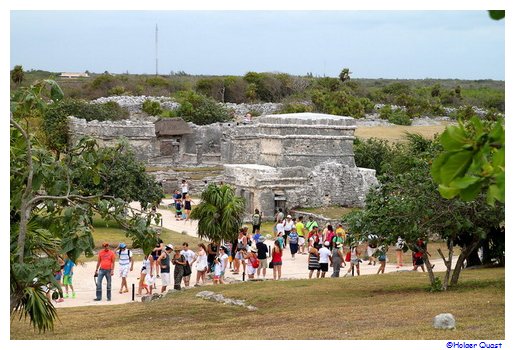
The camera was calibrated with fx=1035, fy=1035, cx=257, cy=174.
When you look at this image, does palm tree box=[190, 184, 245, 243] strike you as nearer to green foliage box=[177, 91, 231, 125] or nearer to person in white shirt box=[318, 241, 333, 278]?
person in white shirt box=[318, 241, 333, 278]

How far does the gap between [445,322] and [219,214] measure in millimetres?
10502

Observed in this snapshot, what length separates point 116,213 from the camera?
1037cm

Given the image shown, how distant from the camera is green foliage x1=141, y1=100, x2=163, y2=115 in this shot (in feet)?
186

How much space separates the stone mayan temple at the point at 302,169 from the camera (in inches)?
1238

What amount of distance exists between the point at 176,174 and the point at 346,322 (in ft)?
84.2

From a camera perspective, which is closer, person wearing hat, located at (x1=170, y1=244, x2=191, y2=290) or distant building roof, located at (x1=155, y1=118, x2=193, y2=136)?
person wearing hat, located at (x1=170, y1=244, x2=191, y2=290)

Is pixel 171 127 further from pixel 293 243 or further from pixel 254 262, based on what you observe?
pixel 254 262

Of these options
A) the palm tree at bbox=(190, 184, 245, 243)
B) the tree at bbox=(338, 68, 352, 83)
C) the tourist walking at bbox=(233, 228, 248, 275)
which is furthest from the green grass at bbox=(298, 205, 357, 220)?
the tree at bbox=(338, 68, 352, 83)

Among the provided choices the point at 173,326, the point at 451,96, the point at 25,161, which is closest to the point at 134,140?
the point at 173,326

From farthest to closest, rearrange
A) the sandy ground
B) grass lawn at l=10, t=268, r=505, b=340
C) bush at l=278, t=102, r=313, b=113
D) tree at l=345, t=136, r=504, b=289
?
bush at l=278, t=102, r=313, b=113
the sandy ground
tree at l=345, t=136, r=504, b=289
grass lawn at l=10, t=268, r=505, b=340

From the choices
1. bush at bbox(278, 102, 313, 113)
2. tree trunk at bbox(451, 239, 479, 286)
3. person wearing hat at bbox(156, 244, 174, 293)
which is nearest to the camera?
tree trunk at bbox(451, 239, 479, 286)

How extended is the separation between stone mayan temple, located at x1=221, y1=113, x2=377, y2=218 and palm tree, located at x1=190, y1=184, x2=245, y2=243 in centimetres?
875

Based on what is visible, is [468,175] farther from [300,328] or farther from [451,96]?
[451,96]

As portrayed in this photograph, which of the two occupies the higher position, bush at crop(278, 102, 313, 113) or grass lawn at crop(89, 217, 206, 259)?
bush at crop(278, 102, 313, 113)
